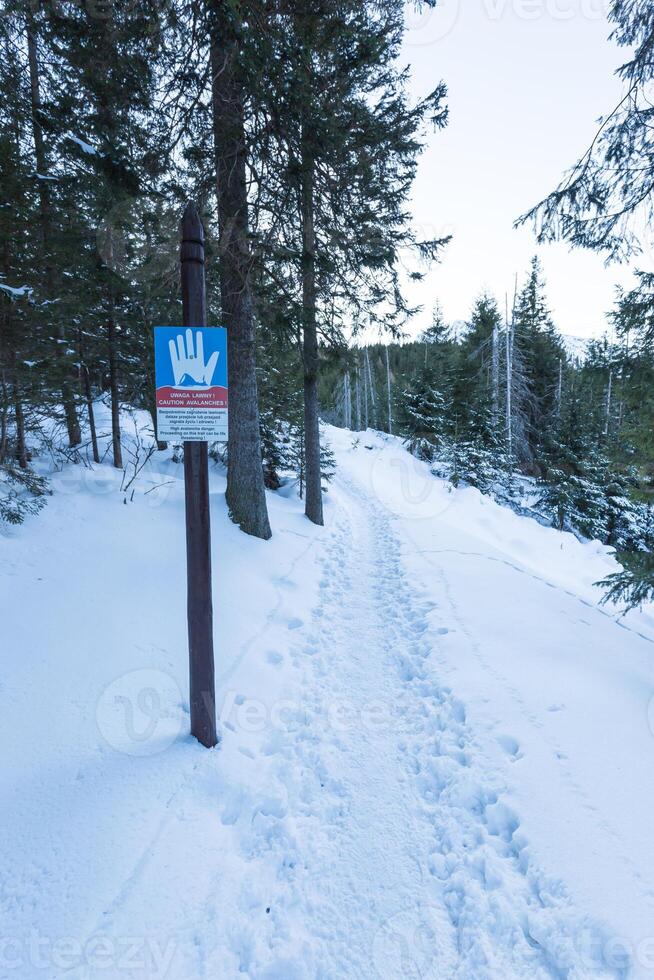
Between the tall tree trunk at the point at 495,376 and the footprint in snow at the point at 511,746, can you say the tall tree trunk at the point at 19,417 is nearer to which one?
the footprint in snow at the point at 511,746

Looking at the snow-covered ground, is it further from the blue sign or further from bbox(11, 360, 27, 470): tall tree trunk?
the blue sign

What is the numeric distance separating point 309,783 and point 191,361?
10.7ft

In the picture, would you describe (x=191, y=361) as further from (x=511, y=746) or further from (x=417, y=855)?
(x=511, y=746)

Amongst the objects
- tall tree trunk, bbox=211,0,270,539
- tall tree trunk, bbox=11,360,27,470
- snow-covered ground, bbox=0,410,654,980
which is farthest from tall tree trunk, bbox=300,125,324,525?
snow-covered ground, bbox=0,410,654,980

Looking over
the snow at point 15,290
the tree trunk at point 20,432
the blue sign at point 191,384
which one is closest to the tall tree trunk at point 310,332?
the snow at point 15,290

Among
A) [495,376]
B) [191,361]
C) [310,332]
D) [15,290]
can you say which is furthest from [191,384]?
[495,376]

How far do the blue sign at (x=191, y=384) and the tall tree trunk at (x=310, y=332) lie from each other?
4124 mm

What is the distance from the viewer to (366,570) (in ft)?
26.1

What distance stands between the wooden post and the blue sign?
0.14 meters

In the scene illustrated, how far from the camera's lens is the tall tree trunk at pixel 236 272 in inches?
205

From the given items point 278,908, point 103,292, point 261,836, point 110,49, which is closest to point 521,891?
point 278,908

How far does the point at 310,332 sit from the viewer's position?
28.9 ft

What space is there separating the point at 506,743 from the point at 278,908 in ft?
6.94

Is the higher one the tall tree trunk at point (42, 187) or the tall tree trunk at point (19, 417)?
the tall tree trunk at point (42, 187)
